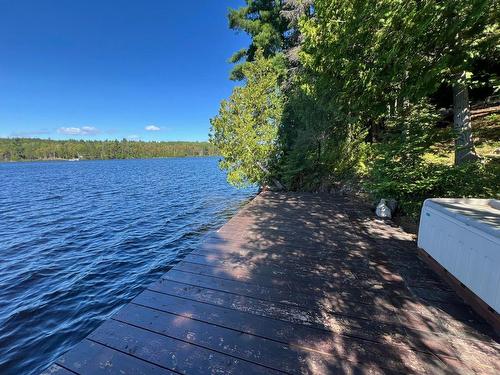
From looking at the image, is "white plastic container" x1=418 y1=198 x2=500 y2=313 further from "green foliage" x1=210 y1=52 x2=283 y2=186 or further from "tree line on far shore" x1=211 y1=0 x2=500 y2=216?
"green foliage" x1=210 y1=52 x2=283 y2=186

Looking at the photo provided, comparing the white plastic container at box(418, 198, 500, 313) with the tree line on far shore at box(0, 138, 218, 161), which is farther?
the tree line on far shore at box(0, 138, 218, 161)

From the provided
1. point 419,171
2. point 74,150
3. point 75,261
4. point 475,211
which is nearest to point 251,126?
point 419,171

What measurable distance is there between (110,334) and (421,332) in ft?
10.2

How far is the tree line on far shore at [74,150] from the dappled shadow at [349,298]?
263ft

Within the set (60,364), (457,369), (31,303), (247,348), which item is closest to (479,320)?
(457,369)

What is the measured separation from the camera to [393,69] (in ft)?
14.6

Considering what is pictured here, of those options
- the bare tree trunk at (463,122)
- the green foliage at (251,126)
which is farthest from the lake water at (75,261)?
the bare tree trunk at (463,122)

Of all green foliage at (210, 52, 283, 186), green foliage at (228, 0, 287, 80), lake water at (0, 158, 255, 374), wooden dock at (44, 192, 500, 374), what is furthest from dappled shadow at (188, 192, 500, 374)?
green foliage at (228, 0, 287, 80)

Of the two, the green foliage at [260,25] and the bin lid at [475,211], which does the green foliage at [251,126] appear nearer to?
the green foliage at [260,25]

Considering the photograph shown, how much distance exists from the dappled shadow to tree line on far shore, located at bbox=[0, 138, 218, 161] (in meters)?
80.2

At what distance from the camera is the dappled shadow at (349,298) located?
2051 mm

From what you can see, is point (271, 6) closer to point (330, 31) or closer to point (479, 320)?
point (330, 31)

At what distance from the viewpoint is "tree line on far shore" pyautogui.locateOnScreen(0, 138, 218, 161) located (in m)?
89.0

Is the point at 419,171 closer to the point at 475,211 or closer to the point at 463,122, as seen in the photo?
the point at 463,122
